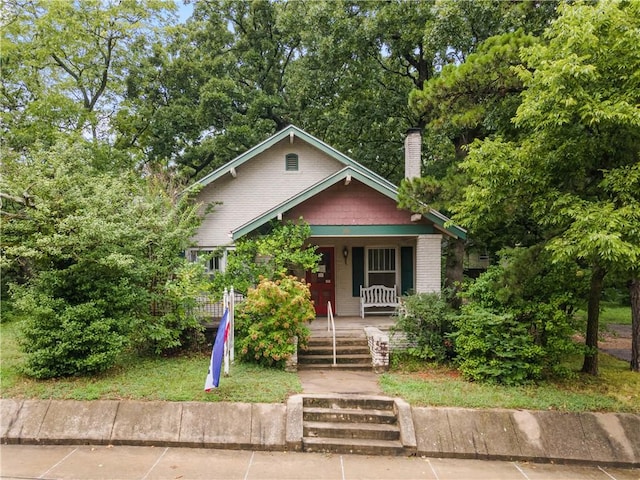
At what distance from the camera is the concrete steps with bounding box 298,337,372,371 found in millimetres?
9398

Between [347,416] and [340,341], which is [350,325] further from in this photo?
[347,416]

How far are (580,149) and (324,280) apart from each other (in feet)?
28.6

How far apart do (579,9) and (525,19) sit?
296 inches

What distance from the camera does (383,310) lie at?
43.6 ft

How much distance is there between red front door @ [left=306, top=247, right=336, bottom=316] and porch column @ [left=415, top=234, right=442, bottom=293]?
3.46m

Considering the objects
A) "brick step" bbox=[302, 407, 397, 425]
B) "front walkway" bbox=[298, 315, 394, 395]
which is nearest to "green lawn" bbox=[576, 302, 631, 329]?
"front walkway" bbox=[298, 315, 394, 395]

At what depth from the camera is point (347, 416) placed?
696cm

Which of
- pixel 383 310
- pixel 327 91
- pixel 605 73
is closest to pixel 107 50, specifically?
pixel 327 91

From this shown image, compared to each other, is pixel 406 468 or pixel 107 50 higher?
pixel 107 50

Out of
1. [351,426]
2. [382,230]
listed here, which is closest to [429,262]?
[382,230]

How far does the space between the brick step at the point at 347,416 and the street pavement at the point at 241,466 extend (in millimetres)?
708

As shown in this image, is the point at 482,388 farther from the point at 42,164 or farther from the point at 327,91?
the point at 327,91

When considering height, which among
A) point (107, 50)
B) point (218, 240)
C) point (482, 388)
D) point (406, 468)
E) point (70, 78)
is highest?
point (107, 50)

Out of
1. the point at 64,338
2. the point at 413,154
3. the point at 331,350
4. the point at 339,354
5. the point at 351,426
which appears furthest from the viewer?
the point at 413,154
